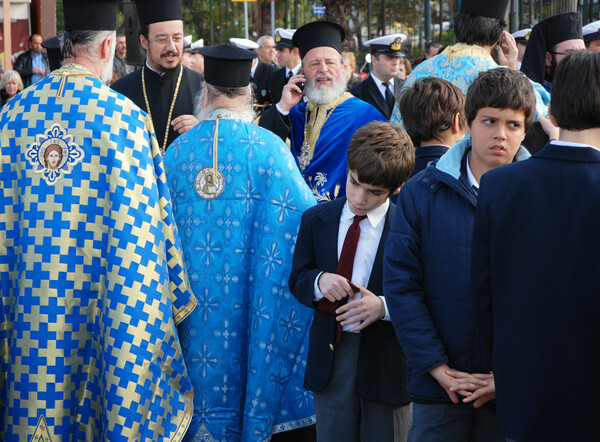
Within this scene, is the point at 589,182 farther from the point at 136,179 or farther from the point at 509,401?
the point at 136,179

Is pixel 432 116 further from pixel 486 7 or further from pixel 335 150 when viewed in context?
pixel 486 7

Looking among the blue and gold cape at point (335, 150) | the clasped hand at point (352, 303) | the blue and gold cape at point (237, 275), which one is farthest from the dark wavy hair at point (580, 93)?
the blue and gold cape at point (335, 150)

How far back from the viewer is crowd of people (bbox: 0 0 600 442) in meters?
2.38

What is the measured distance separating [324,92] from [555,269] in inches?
110

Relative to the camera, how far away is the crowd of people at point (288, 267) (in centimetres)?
238

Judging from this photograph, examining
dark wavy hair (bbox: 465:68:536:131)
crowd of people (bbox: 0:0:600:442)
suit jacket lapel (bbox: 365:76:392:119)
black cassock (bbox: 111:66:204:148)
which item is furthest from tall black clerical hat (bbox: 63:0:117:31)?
suit jacket lapel (bbox: 365:76:392:119)

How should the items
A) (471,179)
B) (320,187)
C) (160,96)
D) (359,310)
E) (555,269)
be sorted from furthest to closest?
(160,96) < (320,187) < (359,310) < (471,179) < (555,269)

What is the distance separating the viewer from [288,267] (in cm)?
391

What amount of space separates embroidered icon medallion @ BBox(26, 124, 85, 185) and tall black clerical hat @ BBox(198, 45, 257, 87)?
771 millimetres

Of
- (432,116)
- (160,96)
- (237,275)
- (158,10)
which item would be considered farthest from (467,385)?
(160,96)

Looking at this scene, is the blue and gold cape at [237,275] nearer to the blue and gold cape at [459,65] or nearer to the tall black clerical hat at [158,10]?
the blue and gold cape at [459,65]

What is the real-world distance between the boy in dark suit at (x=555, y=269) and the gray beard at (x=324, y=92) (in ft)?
8.42

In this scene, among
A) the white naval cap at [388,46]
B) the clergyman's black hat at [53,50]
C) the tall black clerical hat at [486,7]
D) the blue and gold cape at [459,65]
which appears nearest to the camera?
the blue and gold cape at [459,65]

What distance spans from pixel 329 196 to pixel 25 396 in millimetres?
1932
